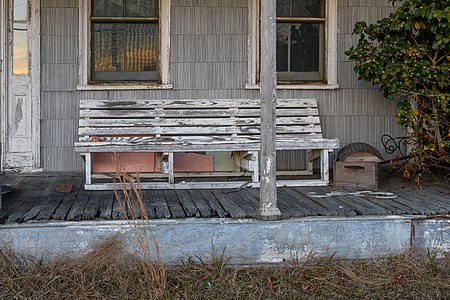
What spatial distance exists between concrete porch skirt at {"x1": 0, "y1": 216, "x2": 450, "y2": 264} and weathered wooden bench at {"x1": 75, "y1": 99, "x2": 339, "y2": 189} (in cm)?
125

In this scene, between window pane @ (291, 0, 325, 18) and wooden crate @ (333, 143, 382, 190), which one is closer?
wooden crate @ (333, 143, 382, 190)

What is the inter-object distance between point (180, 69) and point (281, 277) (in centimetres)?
296

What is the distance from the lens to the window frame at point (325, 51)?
19.7 feet

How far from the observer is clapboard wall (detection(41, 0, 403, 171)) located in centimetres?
584

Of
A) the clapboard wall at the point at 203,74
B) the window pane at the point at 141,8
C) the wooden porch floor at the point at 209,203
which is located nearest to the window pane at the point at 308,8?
the clapboard wall at the point at 203,74

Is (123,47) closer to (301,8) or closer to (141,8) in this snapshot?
(141,8)

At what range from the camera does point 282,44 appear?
20.0 ft

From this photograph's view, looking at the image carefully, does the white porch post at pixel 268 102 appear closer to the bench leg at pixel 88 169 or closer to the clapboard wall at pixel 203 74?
the bench leg at pixel 88 169

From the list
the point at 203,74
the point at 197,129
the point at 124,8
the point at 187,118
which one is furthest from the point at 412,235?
Answer: the point at 124,8

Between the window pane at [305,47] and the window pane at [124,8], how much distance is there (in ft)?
5.08

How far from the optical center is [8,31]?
5.77 meters

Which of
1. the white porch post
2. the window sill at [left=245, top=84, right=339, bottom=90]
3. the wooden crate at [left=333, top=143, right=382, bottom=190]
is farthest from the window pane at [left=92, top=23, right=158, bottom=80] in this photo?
the wooden crate at [left=333, top=143, right=382, bottom=190]

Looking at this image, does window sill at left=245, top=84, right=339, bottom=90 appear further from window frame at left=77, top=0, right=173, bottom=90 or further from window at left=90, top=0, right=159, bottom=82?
window at left=90, top=0, right=159, bottom=82

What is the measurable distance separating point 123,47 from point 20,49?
106 cm
